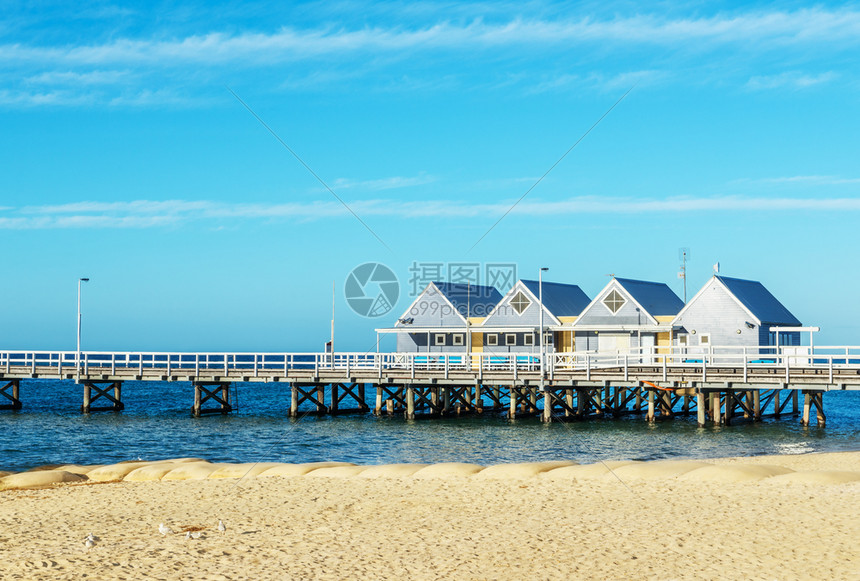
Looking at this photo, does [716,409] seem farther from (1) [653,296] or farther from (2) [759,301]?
(1) [653,296]

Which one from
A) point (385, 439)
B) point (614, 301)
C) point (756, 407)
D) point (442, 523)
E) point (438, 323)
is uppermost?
point (614, 301)

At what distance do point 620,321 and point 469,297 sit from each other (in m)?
10.4

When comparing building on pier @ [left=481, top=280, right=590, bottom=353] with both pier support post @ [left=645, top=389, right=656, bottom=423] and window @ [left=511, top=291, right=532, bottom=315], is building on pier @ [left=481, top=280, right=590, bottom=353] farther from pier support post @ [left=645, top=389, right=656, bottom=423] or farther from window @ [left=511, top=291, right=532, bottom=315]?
pier support post @ [left=645, top=389, right=656, bottom=423]

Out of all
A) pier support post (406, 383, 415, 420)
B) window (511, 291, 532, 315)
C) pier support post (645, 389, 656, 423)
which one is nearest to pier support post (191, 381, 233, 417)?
pier support post (406, 383, 415, 420)

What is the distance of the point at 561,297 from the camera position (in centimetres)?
5097

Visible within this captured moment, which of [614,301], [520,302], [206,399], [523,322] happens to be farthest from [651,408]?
[206,399]

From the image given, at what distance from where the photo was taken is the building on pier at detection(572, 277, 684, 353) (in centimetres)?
4447

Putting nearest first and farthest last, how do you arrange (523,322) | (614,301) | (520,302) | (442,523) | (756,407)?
(442,523) → (756,407) → (614,301) → (523,322) → (520,302)

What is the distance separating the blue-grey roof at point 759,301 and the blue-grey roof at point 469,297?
47.7ft

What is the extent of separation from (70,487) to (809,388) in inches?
966

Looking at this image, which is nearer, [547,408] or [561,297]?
[547,408]

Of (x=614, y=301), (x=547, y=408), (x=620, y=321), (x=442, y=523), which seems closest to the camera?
(x=442, y=523)

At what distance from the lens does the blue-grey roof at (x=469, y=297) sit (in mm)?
51281

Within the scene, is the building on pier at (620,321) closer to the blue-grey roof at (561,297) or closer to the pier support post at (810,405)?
the blue-grey roof at (561,297)
